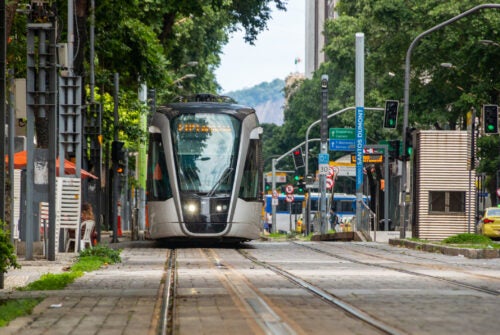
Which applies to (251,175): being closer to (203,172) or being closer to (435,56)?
(203,172)

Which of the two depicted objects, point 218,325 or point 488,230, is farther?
point 488,230

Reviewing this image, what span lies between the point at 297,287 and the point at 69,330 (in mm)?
6363

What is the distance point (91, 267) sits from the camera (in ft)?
75.8

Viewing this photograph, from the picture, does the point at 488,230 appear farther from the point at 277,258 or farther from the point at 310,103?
the point at 310,103

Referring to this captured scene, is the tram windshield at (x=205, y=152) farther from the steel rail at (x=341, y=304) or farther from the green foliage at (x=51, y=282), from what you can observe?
the green foliage at (x=51, y=282)

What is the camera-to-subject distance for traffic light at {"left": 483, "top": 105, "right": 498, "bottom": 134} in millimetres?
40281

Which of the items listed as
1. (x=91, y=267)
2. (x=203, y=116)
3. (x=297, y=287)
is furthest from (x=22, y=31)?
(x=297, y=287)

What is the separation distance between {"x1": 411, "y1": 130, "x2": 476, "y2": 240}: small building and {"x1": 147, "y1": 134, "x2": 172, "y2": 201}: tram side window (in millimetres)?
10080

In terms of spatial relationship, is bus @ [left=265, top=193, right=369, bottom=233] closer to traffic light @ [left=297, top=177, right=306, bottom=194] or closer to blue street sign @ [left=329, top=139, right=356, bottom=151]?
traffic light @ [left=297, top=177, right=306, bottom=194]

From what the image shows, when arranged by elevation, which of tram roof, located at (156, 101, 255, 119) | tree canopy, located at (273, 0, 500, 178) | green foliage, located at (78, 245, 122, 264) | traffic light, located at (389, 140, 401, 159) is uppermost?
tree canopy, located at (273, 0, 500, 178)

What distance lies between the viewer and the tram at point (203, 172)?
34.5 m

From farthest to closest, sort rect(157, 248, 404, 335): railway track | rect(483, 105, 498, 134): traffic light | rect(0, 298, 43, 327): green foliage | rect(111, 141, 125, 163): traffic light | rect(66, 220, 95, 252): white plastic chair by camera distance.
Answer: rect(483, 105, 498, 134): traffic light, rect(111, 141, 125, 163): traffic light, rect(66, 220, 95, 252): white plastic chair, rect(0, 298, 43, 327): green foliage, rect(157, 248, 404, 335): railway track

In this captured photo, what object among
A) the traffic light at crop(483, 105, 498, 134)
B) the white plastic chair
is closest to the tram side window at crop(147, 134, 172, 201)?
the white plastic chair

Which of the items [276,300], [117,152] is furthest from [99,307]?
[117,152]
